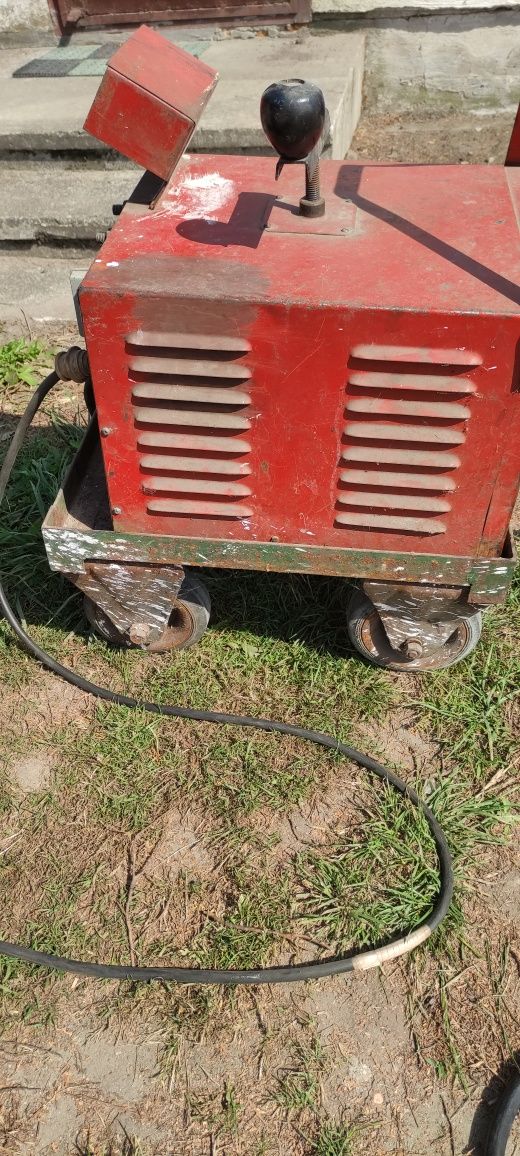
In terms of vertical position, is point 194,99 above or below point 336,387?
above

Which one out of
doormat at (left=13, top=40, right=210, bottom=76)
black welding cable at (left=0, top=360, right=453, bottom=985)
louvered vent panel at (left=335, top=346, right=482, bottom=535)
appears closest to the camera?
louvered vent panel at (left=335, top=346, right=482, bottom=535)

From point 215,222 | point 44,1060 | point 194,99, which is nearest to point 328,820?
point 44,1060

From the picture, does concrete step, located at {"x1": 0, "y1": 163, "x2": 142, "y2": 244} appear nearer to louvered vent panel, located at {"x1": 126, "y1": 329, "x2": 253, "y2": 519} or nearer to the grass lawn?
the grass lawn

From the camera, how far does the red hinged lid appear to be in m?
2.00

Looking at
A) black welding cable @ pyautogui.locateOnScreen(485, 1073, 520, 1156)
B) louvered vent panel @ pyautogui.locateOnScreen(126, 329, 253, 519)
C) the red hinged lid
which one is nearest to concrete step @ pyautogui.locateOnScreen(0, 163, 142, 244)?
the red hinged lid

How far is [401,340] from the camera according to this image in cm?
192

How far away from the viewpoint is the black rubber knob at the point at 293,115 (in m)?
1.84

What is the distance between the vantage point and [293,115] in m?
1.84

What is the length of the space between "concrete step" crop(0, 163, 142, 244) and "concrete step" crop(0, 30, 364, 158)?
0.46ft

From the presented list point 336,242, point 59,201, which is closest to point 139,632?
point 336,242

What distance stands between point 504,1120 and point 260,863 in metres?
0.81

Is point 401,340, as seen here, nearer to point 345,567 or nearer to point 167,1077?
point 345,567

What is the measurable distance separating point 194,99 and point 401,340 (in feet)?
2.59

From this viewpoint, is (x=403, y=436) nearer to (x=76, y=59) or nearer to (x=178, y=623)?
(x=178, y=623)
